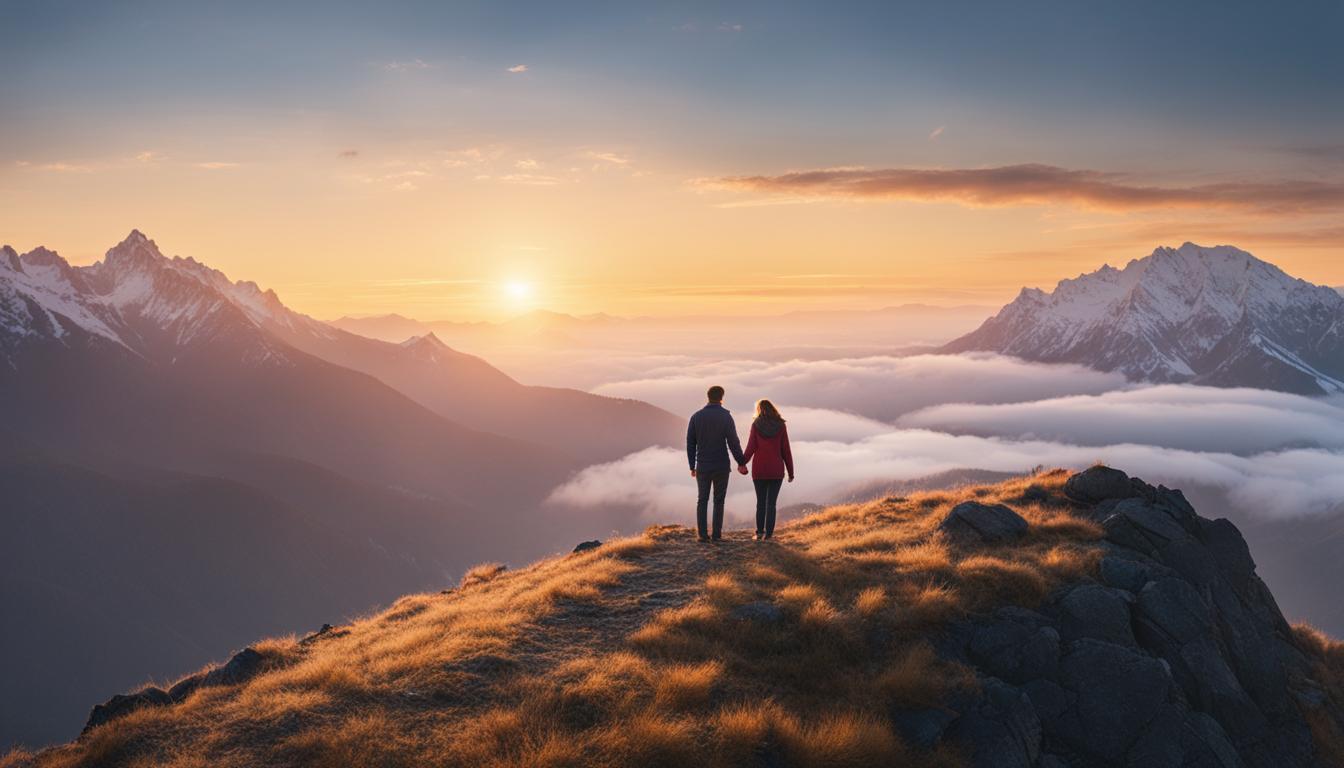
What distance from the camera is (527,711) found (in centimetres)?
1041

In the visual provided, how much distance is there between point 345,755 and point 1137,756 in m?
12.9

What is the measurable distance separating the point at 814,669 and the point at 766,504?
8899 millimetres

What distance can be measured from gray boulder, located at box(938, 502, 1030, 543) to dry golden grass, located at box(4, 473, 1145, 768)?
1.58ft

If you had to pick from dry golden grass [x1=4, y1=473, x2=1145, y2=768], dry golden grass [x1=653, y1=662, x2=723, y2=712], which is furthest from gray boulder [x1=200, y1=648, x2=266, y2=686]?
dry golden grass [x1=653, y1=662, x2=723, y2=712]

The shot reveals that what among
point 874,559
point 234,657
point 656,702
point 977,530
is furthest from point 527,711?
point 977,530

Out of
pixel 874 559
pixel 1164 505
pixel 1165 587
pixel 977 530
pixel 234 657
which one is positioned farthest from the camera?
pixel 1164 505

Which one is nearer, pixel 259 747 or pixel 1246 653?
pixel 259 747

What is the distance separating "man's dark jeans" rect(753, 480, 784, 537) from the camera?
2098 cm

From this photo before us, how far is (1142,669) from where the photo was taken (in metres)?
13.5

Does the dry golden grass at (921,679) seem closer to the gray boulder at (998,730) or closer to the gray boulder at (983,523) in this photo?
the gray boulder at (998,730)

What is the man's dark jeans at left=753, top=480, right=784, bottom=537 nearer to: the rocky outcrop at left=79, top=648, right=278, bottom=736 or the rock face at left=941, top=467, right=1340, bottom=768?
the rock face at left=941, top=467, right=1340, bottom=768

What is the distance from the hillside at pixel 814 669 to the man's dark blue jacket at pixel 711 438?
2481 mm

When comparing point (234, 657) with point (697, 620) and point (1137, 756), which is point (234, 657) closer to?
point (697, 620)

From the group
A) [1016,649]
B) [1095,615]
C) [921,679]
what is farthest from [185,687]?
[1095,615]
